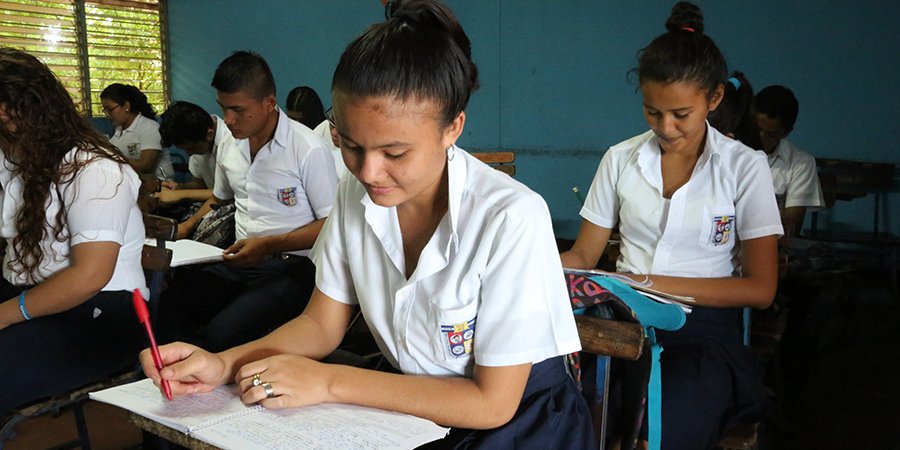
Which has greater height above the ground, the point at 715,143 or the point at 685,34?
the point at 685,34

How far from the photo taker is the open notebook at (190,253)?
92.0 inches

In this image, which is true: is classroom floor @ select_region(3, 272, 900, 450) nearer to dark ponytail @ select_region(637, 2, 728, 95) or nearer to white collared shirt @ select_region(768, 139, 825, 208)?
white collared shirt @ select_region(768, 139, 825, 208)

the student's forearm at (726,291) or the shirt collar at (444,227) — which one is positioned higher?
the shirt collar at (444,227)

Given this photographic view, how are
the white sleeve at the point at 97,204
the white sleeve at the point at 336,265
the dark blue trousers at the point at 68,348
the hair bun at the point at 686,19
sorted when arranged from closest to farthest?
the white sleeve at the point at 336,265 < the dark blue trousers at the point at 68,348 < the white sleeve at the point at 97,204 < the hair bun at the point at 686,19

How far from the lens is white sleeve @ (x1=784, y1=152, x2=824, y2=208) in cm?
358

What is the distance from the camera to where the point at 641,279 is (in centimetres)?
184

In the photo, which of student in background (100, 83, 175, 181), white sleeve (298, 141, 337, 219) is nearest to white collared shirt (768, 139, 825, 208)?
white sleeve (298, 141, 337, 219)

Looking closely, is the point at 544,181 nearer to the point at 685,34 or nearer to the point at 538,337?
the point at 685,34

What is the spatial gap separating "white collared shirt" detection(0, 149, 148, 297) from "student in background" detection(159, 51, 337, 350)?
1.24ft

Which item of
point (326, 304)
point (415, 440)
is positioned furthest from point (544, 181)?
point (415, 440)

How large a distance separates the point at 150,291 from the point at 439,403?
4.34ft

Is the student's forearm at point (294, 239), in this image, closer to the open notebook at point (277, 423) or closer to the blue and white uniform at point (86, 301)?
the blue and white uniform at point (86, 301)

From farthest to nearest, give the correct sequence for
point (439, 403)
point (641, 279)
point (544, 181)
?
point (544, 181)
point (641, 279)
point (439, 403)

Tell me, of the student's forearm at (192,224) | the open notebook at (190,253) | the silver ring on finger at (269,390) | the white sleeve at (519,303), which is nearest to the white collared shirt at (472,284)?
the white sleeve at (519,303)
